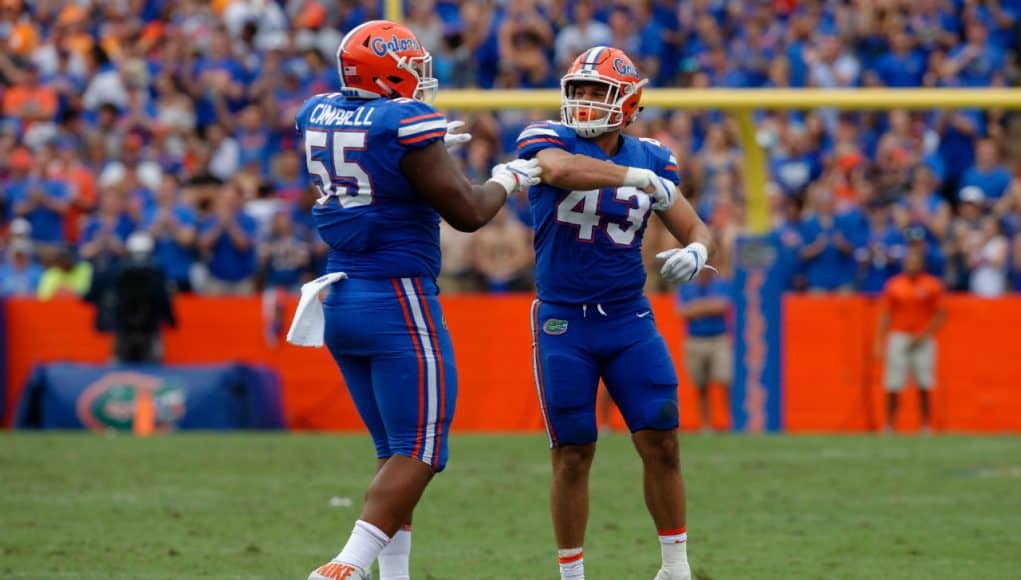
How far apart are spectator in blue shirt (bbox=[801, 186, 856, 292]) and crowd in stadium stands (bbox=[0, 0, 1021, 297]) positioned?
0.02 meters

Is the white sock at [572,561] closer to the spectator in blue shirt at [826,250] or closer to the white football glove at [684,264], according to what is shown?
the white football glove at [684,264]

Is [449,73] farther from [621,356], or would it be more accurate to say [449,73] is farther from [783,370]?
[621,356]

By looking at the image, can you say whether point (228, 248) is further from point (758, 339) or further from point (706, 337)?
point (758, 339)

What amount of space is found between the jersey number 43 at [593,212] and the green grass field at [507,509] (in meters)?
1.51

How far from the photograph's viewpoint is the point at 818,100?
12.7m

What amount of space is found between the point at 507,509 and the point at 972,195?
24.0ft

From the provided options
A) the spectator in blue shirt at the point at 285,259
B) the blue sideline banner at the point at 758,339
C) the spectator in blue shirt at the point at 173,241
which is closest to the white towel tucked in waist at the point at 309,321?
the blue sideline banner at the point at 758,339

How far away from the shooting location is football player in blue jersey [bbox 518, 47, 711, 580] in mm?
5895

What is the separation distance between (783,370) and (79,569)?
8.39 m

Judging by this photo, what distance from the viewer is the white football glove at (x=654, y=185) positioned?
5723 mm

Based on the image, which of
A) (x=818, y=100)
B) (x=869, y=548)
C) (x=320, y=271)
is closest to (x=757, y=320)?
(x=818, y=100)

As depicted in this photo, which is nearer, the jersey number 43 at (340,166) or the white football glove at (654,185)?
the jersey number 43 at (340,166)

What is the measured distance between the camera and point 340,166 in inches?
209

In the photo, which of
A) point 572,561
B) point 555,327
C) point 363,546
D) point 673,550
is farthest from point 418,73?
point 673,550
